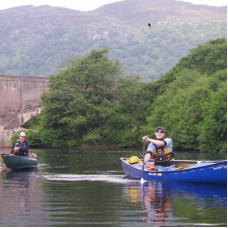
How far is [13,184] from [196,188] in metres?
5.94

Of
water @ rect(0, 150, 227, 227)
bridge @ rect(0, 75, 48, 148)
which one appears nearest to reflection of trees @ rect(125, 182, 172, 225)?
water @ rect(0, 150, 227, 227)

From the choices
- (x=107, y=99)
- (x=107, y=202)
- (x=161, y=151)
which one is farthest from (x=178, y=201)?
(x=107, y=99)

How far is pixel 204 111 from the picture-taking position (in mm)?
47844

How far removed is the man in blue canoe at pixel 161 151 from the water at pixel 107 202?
27.8 inches

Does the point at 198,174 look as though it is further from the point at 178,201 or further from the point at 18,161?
the point at 18,161

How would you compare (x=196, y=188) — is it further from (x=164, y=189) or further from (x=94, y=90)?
(x=94, y=90)

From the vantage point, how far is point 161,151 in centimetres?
1834

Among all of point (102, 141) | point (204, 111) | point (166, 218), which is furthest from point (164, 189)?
point (102, 141)

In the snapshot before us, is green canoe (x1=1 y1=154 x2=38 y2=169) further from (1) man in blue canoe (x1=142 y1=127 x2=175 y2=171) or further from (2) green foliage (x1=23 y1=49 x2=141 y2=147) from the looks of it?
(2) green foliage (x1=23 y1=49 x2=141 y2=147)

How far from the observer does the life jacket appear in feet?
60.1

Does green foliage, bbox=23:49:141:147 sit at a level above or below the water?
above

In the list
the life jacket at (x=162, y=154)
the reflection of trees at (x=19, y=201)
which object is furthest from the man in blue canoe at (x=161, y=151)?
the reflection of trees at (x=19, y=201)

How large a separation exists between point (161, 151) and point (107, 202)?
15.1 ft

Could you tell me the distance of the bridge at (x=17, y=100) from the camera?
6831 cm
